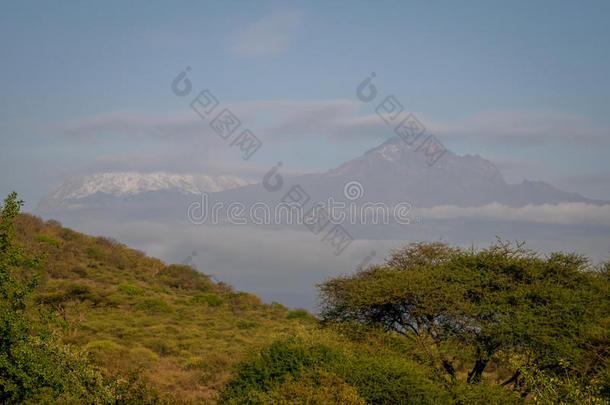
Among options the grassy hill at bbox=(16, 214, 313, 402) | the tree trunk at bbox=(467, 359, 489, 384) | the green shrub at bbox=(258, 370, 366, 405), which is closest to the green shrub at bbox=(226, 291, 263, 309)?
the grassy hill at bbox=(16, 214, 313, 402)

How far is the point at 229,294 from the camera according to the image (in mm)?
79812

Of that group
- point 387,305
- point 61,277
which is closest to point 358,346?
point 387,305

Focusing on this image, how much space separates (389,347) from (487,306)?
4723 mm

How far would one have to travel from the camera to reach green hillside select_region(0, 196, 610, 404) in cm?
1959

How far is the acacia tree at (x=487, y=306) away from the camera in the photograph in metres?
23.4

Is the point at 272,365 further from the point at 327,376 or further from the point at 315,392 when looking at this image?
the point at 315,392

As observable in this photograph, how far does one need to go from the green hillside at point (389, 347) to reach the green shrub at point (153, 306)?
14803 mm

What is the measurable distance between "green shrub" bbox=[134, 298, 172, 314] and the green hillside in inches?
583

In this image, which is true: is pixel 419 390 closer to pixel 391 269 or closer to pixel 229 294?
pixel 391 269

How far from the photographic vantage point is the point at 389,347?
82.6 feet

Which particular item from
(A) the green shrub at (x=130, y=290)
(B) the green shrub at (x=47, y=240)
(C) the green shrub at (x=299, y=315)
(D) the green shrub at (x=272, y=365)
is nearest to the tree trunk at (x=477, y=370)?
(D) the green shrub at (x=272, y=365)

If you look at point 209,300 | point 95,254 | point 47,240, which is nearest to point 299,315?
point 209,300

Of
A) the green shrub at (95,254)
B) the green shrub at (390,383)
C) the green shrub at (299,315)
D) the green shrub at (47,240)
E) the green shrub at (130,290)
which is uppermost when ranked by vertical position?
the green shrub at (47,240)

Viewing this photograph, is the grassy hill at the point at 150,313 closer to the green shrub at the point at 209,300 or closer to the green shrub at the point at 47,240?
the green shrub at the point at 209,300
